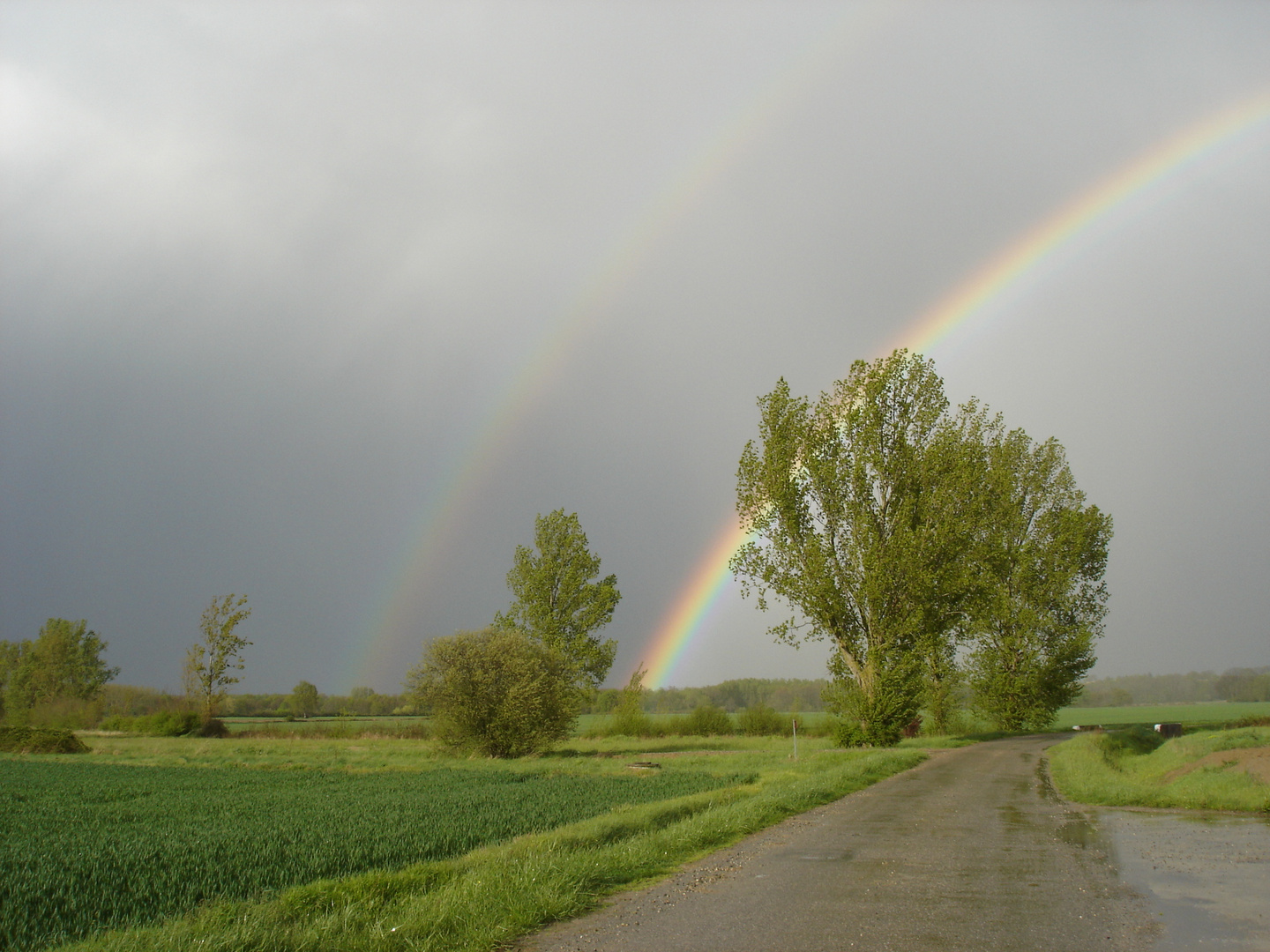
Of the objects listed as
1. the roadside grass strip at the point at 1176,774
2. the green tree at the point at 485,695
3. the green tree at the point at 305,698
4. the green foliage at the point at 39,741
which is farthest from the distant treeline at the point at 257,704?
the roadside grass strip at the point at 1176,774

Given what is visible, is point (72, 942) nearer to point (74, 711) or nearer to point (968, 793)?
point (968, 793)

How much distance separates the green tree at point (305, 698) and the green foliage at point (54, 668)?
28.2 meters

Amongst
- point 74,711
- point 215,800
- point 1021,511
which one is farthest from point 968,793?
point 74,711

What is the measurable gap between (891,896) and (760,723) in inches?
2336

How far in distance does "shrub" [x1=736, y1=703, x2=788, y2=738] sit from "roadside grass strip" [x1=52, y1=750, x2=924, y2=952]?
52.6 metres

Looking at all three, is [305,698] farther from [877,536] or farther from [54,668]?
[877,536]

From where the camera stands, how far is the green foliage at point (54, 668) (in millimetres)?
96750

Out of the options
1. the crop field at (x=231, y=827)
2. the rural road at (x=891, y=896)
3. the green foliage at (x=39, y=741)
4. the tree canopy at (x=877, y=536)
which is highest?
the tree canopy at (x=877, y=536)

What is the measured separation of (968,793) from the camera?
18.9 m

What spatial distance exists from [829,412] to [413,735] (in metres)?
40.4

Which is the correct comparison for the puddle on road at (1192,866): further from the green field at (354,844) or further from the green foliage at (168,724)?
the green foliage at (168,724)

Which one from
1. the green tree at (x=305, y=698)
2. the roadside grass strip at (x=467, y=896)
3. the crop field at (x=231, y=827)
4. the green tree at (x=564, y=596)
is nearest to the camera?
Answer: the roadside grass strip at (x=467, y=896)

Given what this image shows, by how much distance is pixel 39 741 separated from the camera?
161 ft

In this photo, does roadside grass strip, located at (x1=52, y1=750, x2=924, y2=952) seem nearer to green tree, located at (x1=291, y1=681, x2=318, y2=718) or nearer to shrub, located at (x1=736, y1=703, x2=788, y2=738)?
shrub, located at (x1=736, y1=703, x2=788, y2=738)
